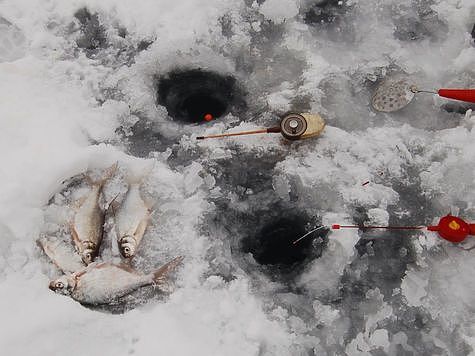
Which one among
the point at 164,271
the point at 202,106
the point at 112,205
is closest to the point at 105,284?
the point at 164,271

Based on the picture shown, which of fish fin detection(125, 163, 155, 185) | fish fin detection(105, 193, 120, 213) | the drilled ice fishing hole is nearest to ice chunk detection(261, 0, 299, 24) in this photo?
fish fin detection(125, 163, 155, 185)

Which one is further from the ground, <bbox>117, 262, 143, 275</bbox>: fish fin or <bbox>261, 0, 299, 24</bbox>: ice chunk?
<bbox>261, 0, 299, 24</bbox>: ice chunk

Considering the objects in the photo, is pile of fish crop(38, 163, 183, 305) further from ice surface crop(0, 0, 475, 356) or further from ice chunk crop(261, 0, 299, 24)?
ice chunk crop(261, 0, 299, 24)

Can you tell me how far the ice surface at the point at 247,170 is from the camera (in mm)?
3539

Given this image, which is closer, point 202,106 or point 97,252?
point 97,252

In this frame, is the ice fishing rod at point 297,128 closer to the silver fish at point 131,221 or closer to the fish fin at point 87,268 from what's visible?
the silver fish at point 131,221

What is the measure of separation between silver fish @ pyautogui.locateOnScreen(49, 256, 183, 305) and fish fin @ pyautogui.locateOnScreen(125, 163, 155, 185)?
0.84m

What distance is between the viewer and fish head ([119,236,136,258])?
3762 millimetres

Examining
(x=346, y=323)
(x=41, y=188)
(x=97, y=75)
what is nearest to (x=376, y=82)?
(x=346, y=323)

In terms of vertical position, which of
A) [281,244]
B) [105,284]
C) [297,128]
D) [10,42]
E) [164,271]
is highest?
[10,42]

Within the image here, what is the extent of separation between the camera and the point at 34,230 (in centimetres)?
392

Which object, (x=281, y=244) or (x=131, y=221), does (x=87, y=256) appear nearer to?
(x=131, y=221)

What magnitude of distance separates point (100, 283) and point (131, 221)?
57 centimetres

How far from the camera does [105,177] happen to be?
13.8 feet
